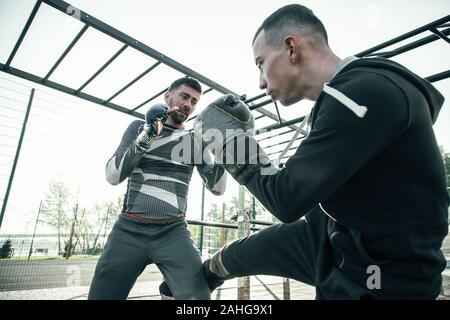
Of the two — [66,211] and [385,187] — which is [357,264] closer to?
[385,187]

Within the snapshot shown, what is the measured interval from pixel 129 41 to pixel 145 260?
8.32ft

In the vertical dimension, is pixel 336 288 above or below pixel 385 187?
below

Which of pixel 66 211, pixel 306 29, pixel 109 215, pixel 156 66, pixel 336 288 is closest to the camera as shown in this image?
pixel 336 288

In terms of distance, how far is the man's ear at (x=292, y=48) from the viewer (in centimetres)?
128

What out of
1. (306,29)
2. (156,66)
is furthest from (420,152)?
(156,66)

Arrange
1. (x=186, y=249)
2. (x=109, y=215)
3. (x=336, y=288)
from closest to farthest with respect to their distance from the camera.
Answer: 1. (x=336, y=288)
2. (x=186, y=249)
3. (x=109, y=215)

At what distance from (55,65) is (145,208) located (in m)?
2.60

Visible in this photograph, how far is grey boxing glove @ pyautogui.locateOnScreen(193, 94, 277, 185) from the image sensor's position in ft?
3.85

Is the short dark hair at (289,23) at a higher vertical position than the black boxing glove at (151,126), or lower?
higher

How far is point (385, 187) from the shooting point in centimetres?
92

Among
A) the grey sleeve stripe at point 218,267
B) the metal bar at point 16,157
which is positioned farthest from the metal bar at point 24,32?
the grey sleeve stripe at point 218,267

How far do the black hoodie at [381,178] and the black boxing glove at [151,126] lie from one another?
119 cm

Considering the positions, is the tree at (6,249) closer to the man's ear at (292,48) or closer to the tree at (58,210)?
the tree at (58,210)

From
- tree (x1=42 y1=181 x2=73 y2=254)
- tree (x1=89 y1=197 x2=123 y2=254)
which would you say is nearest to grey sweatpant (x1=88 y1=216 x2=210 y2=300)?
tree (x1=42 y1=181 x2=73 y2=254)
